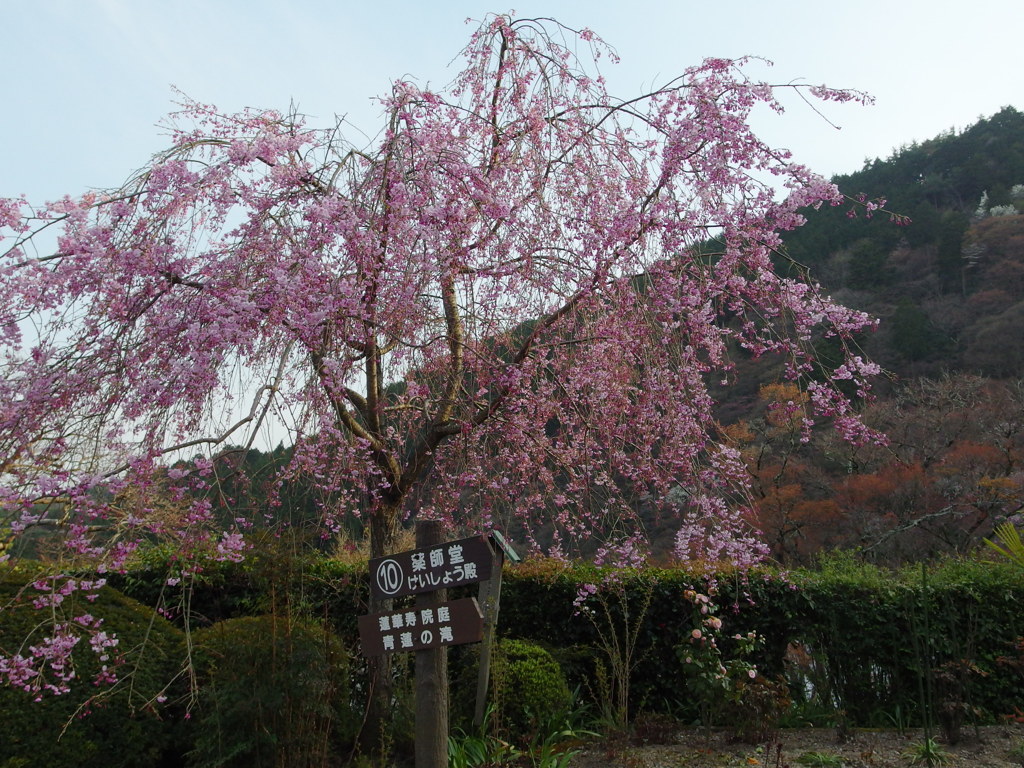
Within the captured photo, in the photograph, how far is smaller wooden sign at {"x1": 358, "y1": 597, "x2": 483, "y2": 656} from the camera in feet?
11.1

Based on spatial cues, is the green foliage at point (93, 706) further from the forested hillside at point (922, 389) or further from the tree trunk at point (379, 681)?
the forested hillside at point (922, 389)

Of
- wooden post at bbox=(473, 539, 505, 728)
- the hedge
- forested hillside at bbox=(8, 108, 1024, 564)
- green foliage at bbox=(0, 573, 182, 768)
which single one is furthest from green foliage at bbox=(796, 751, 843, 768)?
green foliage at bbox=(0, 573, 182, 768)

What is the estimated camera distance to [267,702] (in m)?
3.80

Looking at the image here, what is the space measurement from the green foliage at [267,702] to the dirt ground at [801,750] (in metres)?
1.49

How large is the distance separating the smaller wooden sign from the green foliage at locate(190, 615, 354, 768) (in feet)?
1.38

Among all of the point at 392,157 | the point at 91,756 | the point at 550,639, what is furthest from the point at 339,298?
the point at 550,639

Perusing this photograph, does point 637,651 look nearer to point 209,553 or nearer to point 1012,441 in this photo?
point 209,553

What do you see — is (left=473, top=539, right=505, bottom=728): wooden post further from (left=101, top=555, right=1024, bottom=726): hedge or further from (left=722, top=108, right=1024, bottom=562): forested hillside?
(left=722, top=108, right=1024, bottom=562): forested hillside

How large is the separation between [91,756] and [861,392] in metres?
4.46

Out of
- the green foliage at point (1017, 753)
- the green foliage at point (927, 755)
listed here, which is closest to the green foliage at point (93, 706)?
the green foliage at point (927, 755)

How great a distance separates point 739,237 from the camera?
168 inches

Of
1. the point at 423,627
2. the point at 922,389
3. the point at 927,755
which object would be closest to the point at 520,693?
the point at 423,627

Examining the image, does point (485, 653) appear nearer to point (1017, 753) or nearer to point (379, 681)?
point (379, 681)

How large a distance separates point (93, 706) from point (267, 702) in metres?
0.99
